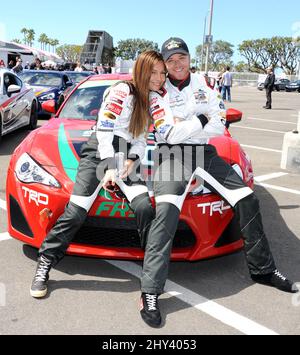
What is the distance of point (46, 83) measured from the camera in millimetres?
12523

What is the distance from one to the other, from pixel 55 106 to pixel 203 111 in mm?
2247

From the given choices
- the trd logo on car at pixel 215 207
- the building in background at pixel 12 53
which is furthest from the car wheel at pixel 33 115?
the building in background at pixel 12 53

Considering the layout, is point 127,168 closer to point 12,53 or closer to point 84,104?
point 84,104

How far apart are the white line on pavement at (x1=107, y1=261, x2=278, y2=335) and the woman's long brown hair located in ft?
3.58

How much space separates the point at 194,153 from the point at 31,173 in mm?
1192

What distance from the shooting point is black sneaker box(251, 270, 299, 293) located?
9.78 feet

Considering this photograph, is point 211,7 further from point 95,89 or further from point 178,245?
point 178,245

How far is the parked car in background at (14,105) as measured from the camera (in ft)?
25.4

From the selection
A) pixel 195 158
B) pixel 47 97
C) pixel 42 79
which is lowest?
pixel 47 97

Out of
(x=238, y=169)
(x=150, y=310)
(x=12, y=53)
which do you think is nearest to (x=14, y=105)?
(x=238, y=169)

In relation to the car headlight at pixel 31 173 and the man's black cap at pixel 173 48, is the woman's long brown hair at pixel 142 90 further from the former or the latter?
the car headlight at pixel 31 173

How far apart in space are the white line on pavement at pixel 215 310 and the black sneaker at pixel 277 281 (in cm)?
46

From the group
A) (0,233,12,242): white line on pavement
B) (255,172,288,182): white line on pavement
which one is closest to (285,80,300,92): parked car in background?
(255,172,288,182): white line on pavement

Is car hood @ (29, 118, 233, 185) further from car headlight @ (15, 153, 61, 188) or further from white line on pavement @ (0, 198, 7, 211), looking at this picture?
white line on pavement @ (0, 198, 7, 211)
